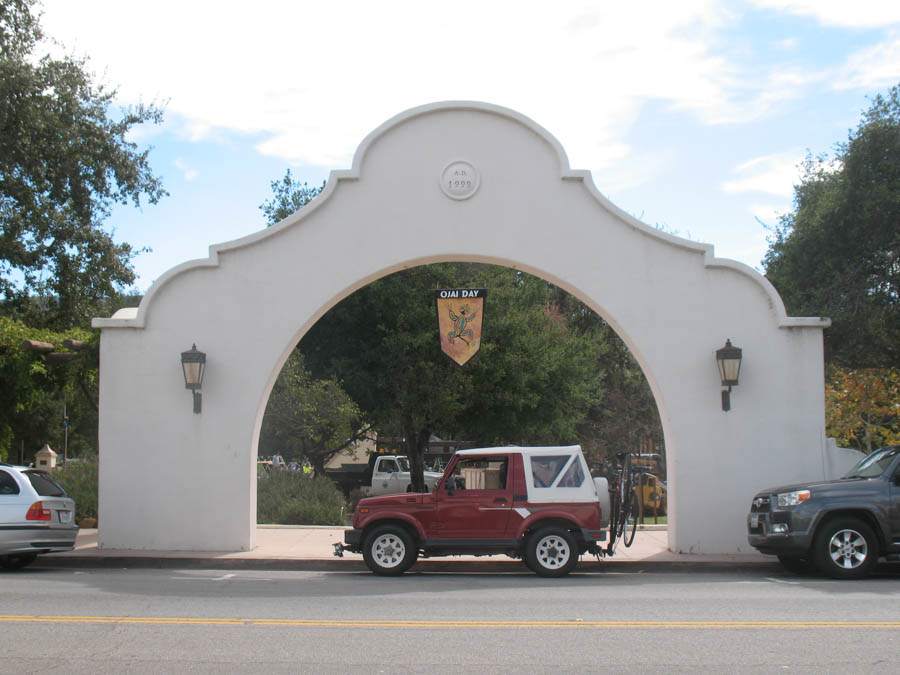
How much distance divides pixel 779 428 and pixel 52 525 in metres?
10.7

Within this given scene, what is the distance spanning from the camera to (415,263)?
14.0 meters

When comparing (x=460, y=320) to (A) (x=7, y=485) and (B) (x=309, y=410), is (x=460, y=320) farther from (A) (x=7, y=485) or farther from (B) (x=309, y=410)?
(B) (x=309, y=410)

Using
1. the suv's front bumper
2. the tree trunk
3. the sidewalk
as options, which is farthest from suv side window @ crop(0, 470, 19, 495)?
the tree trunk

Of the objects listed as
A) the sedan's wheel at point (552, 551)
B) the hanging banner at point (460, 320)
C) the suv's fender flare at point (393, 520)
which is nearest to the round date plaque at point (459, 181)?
the hanging banner at point (460, 320)

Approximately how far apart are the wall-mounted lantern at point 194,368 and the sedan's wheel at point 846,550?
9068mm

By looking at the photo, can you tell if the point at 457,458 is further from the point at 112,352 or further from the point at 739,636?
the point at 112,352

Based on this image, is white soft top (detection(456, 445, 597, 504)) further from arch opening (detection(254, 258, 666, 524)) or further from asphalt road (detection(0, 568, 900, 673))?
arch opening (detection(254, 258, 666, 524))

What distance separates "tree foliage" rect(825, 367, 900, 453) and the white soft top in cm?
987

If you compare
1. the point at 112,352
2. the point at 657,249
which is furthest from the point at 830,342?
the point at 112,352

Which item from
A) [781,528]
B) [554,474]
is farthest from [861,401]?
[554,474]

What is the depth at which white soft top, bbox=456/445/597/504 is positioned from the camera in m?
11.7

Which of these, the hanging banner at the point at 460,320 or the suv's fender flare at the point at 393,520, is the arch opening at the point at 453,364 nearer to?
the hanging banner at the point at 460,320

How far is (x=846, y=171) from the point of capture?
1462 centimetres

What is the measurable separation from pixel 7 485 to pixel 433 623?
22.9ft
